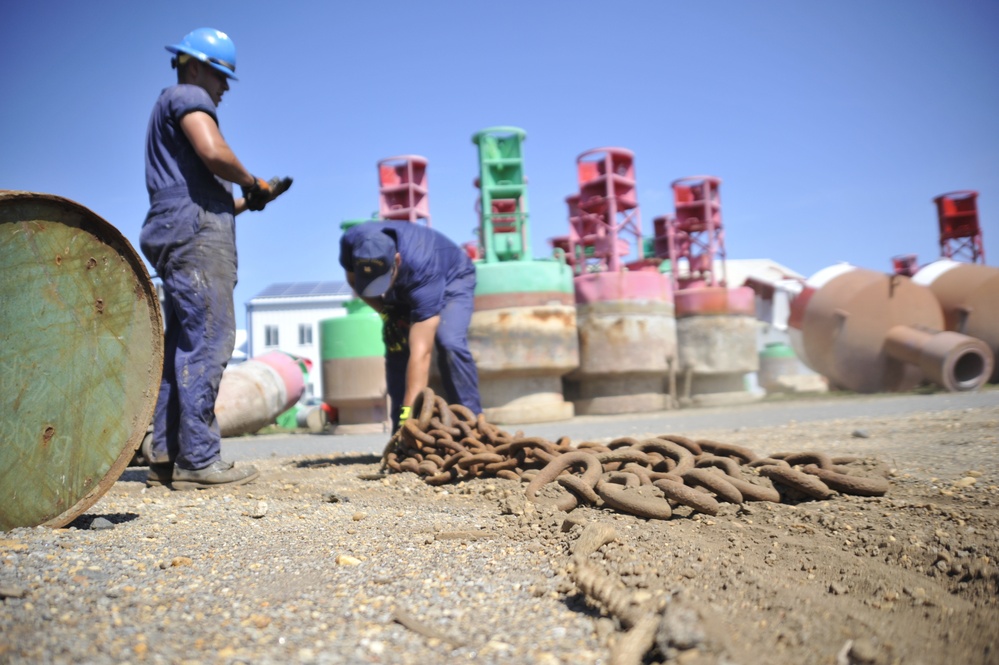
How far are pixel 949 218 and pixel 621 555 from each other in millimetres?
19231

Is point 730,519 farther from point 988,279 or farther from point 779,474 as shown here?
point 988,279

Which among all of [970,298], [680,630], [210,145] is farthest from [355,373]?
[970,298]

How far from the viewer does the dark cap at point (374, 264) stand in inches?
185

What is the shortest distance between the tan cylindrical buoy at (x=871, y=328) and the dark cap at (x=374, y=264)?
9228 millimetres

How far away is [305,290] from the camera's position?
1474 inches

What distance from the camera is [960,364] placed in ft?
36.6

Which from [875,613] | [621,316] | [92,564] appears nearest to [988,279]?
[621,316]

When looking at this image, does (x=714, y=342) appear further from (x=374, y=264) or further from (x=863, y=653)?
(x=863, y=653)

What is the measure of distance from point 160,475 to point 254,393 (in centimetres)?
547

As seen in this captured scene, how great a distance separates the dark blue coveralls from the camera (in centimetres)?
359

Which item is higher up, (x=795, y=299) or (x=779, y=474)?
(x=795, y=299)

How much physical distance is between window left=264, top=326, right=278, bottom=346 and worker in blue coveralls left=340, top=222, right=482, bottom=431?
32.2 metres

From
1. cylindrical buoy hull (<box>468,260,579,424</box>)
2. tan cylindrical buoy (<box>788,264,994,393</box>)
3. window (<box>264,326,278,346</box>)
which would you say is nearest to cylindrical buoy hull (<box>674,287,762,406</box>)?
tan cylindrical buoy (<box>788,264,994,393</box>)

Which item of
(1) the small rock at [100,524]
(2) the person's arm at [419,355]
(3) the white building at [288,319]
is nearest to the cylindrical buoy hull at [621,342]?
(2) the person's arm at [419,355]
